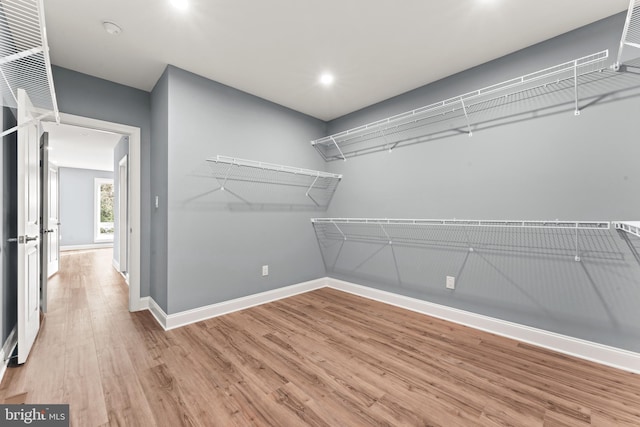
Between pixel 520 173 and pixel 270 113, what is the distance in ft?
9.11

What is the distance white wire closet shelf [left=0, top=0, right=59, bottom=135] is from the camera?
1.11 m

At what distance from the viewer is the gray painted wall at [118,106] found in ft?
8.66

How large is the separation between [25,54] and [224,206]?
1.96 m

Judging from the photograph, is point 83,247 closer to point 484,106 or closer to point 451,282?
point 451,282

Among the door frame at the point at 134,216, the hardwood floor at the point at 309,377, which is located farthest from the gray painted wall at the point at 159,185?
the hardwood floor at the point at 309,377

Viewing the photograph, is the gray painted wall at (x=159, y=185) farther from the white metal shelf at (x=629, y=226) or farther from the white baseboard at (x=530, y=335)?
the white metal shelf at (x=629, y=226)

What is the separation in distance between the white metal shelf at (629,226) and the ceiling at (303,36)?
151 cm

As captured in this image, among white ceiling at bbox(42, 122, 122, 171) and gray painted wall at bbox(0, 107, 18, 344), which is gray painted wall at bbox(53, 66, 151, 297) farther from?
white ceiling at bbox(42, 122, 122, 171)

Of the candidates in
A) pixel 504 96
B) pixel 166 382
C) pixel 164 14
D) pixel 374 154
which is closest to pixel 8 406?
pixel 166 382

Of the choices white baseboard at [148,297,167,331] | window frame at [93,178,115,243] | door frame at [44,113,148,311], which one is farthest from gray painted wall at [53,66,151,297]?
window frame at [93,178,115,243]

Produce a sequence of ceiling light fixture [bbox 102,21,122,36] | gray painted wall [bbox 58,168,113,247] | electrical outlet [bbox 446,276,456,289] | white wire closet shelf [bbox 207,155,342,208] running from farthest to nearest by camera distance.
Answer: gray painted wall [bbox 58,168,113,247], white wire closet shelf [bbox 207,155,342,208], electrical outlet [bbox 446,276,456,289], ceiling light fixture [bbox 102,21,122,36]

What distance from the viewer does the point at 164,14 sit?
196cm

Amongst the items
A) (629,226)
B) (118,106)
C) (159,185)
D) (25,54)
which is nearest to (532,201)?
(629,226)

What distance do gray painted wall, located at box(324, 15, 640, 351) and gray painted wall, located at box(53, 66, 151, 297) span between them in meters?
2.85
